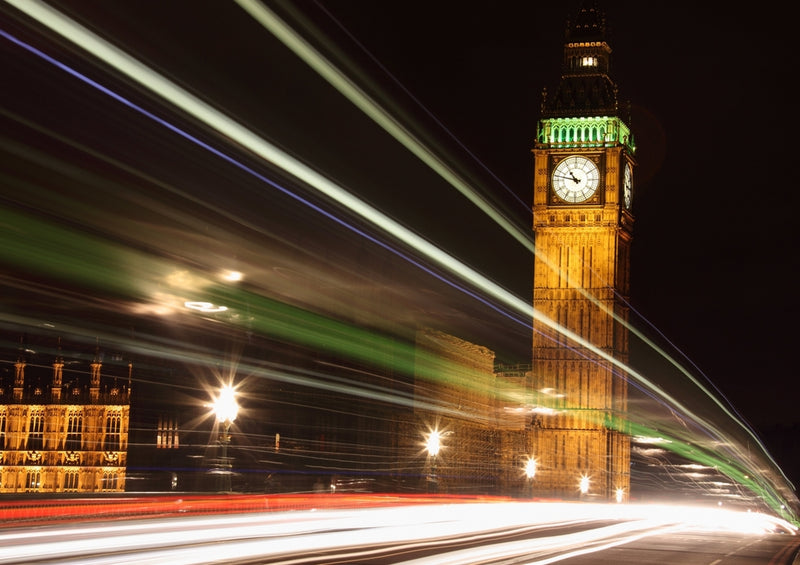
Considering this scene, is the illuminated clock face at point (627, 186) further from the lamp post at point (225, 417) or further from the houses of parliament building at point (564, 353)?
the lamp post at point (225, 417)

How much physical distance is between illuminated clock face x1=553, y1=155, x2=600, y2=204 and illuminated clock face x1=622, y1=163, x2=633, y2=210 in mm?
2329

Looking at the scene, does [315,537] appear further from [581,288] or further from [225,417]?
[581,288]

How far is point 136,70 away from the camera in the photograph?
21.2 meters

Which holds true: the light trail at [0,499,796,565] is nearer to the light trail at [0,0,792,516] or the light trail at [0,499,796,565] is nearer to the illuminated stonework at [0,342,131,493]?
the light trail at [0,0,792,516]

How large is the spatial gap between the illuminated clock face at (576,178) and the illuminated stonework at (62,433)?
38137mm

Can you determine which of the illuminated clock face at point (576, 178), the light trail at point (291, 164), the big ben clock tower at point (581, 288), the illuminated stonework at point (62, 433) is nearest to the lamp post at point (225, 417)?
the light trail at point (291, 164)

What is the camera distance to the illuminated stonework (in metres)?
49.8

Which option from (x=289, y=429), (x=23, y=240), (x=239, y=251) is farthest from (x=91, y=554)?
(x=239, y=251)

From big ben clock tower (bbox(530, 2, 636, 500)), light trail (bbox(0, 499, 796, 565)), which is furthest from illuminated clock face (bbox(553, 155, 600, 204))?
light trail (bbox(0, 499, 796, 565))

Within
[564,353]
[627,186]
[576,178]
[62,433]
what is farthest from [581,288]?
[62,433]

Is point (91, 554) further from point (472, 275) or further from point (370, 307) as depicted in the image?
point (472, 275)

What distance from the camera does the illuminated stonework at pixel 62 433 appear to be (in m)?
49.8

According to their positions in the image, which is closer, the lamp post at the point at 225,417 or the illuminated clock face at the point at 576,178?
the lamp post at the point at 225,417

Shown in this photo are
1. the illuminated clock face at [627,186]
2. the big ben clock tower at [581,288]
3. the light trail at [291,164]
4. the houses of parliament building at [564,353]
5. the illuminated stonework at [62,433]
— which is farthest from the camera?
the illuminated clock face at [627,186]
